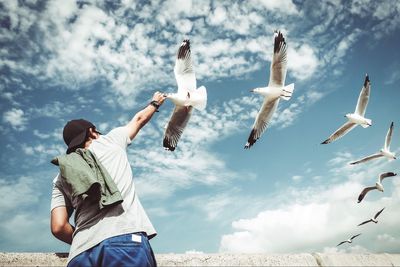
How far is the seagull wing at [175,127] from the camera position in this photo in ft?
26.7

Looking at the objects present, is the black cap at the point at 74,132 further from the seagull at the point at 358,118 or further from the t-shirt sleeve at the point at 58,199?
the seagull at the point at 358,118

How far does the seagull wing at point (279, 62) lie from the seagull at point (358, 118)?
4.34m

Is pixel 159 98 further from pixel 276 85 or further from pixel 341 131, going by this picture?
pixel 341 131

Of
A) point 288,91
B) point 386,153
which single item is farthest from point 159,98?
point 386,153

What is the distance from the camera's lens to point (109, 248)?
1.88 m

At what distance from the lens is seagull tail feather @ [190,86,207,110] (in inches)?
297

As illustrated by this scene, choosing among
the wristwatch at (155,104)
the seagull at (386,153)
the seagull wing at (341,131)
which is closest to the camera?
the wristwatch at (155,104)

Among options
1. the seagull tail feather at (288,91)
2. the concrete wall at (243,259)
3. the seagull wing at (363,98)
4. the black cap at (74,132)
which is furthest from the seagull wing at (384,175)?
the black cap at (74,132)

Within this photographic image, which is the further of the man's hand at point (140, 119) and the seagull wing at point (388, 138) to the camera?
the seagull wing at point (388, 138)

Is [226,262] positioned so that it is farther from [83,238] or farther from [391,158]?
[391,158]

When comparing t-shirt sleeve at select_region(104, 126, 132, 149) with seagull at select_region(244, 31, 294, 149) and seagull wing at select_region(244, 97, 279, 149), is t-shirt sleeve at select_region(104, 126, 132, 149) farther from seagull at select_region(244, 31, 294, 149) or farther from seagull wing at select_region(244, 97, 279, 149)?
seagull wing at select_region(244, 97, 279, 149)

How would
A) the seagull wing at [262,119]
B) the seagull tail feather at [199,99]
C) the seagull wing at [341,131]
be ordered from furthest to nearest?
the seagull wing at [341,131], the seagull wing at [262,119], the seagull tail feather at [199,99]

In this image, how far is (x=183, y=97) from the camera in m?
7.50

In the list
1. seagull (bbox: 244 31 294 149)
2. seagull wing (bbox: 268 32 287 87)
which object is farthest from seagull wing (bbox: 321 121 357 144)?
seagull wing (bbox: 268 32 287 87)
